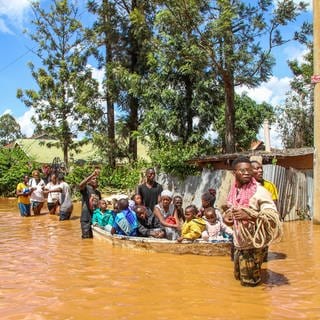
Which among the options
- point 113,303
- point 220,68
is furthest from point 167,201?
point 220,68

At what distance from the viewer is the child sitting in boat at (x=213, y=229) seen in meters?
8.70

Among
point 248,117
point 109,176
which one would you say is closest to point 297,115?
point 248,117

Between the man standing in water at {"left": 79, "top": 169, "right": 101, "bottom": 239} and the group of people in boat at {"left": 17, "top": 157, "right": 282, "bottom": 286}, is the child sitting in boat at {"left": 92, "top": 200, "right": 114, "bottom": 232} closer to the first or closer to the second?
the group of people in boat at {"left": 17, "top": 157, "right": 282, "bottom": 286}

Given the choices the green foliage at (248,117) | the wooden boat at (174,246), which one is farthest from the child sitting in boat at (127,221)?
the green foliage at (248,117)

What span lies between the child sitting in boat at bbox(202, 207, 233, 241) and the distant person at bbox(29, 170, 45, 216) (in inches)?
349

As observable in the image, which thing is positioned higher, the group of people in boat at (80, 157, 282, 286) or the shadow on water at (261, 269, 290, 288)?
the group of people in boat at (80, 157, 282, 286)

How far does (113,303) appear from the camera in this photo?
5.81 meters

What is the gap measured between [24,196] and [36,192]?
42cm

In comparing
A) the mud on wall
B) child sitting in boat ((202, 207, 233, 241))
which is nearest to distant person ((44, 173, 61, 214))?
the mud on wall

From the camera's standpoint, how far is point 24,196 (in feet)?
53.4

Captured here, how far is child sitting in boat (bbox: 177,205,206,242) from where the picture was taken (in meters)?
8.65

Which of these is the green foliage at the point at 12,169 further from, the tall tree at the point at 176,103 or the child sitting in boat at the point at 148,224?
the child sitting in boat at the point at 148,224

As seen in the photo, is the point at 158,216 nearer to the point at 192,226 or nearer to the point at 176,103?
the point at 192,226

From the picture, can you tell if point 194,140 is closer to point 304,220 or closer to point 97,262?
point 304,220
